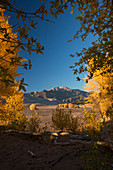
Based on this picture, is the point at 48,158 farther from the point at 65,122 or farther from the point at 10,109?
the point at 10,109

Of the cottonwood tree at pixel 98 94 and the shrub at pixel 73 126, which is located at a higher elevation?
the cottonwood tree at pixel 98 94

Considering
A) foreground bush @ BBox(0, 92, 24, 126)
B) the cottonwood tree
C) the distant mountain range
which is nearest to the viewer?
foreground bush @ BBox(0, 92, 24, 126)

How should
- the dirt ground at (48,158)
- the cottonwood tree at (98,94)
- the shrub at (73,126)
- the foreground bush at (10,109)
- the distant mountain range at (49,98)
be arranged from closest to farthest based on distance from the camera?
the dirt ground at (48,158) → the shrub at (73,126) → the foreground bush at (10,109) → the cottonwood tree at (98,94) → the distant mountain range at (49,98)

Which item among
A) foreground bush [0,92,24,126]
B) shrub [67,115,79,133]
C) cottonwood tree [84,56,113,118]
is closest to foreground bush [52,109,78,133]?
shrub [67,115,79,133]

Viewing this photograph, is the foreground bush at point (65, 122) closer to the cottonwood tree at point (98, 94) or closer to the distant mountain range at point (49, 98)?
the cottonwood tree at point (98, 94)

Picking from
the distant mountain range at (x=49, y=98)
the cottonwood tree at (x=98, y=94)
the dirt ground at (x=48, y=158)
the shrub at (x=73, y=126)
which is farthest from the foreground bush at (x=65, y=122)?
the distant mountain range at (x=49, y=98)

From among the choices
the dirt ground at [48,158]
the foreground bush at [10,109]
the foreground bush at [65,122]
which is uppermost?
the foreground bush at [10,109]

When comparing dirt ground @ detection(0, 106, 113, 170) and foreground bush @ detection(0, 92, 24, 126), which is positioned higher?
foreground bush @ detection(0, 92, 24, 126)

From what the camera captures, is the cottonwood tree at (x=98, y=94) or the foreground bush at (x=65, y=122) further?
the cottonwood tree at (x=98, y=94)

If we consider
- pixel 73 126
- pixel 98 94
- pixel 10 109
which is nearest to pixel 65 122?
pixel 73 126

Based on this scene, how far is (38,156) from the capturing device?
8.63ft

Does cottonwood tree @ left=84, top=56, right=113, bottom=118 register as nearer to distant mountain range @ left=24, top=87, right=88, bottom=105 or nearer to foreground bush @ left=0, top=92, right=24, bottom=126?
foreground bush @ left=0, top=92, right=24, bottom=126

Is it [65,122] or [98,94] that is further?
[98,94]

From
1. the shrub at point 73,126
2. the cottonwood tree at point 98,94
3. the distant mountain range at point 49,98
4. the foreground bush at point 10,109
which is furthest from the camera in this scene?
the distant mountain range at point 49,98
